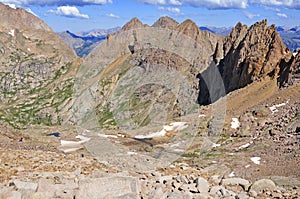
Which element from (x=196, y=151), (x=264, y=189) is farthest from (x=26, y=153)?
(x=196, y=151)

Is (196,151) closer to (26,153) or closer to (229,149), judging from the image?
(229,149)

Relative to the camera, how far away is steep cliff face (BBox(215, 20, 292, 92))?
11050 cm

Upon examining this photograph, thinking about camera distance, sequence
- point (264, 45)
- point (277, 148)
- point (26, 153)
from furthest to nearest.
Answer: point (264, 45) → point (277, 148) → point (26, 153)

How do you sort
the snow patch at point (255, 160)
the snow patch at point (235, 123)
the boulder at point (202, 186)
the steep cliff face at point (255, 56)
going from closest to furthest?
the boulder at point (202, 186) → the snow patch at point (255, 160) → the snow patch at point (235, 123) → the steep cliff face at point (255, 56)

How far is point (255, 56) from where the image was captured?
411 ft

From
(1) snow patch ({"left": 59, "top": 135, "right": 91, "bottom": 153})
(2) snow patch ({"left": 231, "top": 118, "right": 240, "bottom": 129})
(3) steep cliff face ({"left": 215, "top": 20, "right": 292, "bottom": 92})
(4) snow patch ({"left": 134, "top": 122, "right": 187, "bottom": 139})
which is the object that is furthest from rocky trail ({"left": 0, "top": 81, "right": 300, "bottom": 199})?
(3) steep cliff face ({"left": 215, "top": 20, "right": 292, "bottom": 92})

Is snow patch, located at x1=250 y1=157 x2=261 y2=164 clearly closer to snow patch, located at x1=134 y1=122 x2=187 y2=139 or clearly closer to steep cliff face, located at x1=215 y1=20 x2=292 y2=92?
snow patch, located at x1=134 y1=122 x2=187 y2=139

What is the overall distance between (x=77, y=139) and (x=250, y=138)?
89.0ft

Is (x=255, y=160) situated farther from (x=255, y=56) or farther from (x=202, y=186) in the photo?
(x=255, y=56)

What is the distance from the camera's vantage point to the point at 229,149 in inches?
2034

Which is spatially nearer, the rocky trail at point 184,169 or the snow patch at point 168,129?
the rocky trail at point 184,169

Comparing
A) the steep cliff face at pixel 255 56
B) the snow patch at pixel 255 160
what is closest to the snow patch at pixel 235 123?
the snow patch at pixel 255 160

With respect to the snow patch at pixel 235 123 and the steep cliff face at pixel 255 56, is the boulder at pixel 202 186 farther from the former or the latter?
the steep cliff face at pixel 255 56

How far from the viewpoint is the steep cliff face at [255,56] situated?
110m
